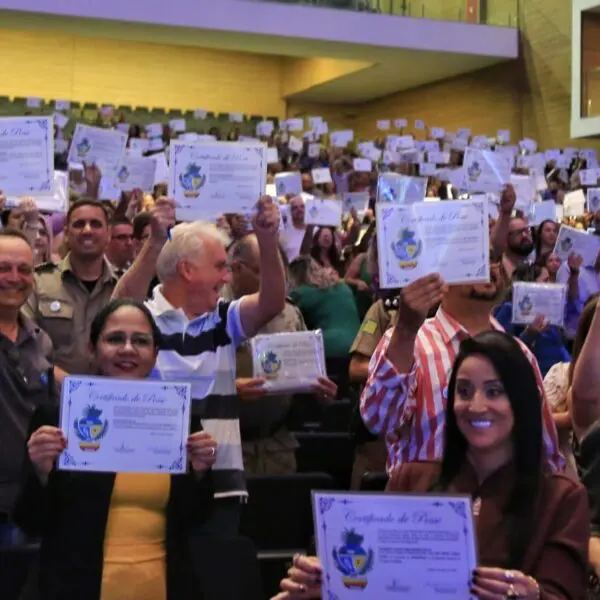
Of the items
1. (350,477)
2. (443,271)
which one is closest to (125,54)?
(350,477)

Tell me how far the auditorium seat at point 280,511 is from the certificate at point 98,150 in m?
2.14

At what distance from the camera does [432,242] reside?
8.74 ft

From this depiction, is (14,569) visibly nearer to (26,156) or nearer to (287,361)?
(287,361)

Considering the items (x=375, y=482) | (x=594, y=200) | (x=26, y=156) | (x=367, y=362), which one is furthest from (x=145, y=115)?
(x=375, y=482)

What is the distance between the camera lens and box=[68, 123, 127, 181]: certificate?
5156 millimetres

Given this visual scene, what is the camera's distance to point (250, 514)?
3607mm

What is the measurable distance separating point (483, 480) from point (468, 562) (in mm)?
346

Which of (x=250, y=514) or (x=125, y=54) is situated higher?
(x=125, y=54)

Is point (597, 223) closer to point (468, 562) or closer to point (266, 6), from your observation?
point (468, 562)

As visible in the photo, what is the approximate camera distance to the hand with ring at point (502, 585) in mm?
1877

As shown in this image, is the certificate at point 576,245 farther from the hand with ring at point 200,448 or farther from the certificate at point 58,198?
the hand with ring at point 200,448

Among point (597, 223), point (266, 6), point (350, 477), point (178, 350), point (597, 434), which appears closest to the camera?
point (597, 434)

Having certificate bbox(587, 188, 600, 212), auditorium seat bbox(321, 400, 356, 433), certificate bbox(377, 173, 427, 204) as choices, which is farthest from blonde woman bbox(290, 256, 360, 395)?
certificate bbox(587, 188, 600, 212)

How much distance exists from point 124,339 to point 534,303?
296cm
